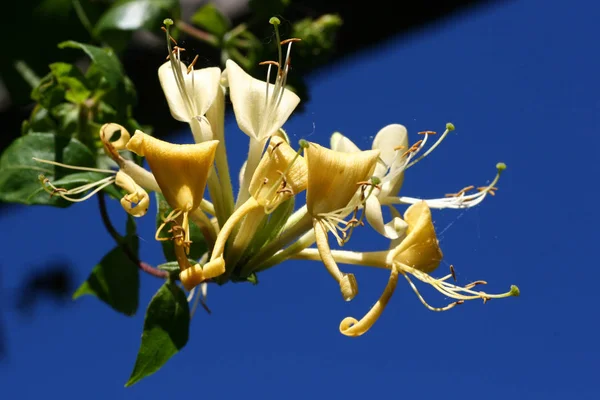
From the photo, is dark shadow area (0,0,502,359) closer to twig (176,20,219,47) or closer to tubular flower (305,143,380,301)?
twig (176,20,219,47)

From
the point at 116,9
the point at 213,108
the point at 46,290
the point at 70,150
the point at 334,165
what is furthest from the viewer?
the point at 46,290

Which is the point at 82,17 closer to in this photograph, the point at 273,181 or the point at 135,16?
the point at 135,16

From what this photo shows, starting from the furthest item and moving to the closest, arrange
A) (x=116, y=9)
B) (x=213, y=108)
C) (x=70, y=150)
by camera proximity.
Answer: (x=116, y=9) < (x=70, y=150) < (x=213, y=108)

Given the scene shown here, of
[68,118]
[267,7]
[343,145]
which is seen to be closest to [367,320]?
[343,145]

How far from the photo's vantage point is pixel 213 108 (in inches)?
34.5

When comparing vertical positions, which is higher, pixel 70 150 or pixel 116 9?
pixel 116 9

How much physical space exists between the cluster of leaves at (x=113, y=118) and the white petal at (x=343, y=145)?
3.6 inches

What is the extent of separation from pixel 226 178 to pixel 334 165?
0.54ft

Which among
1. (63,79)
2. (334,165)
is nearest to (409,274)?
(334,165)

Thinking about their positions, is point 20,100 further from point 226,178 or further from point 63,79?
point 226,178

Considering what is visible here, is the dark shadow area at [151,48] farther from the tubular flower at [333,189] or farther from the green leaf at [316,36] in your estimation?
the tubular flower at [333,189]

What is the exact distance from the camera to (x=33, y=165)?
101 centimetres

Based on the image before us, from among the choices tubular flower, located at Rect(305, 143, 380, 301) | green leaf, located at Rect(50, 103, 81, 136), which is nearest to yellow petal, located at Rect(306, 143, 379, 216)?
tubular flower, located at Rect(305, 143, 380, 301)

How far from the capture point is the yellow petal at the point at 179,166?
761mm
